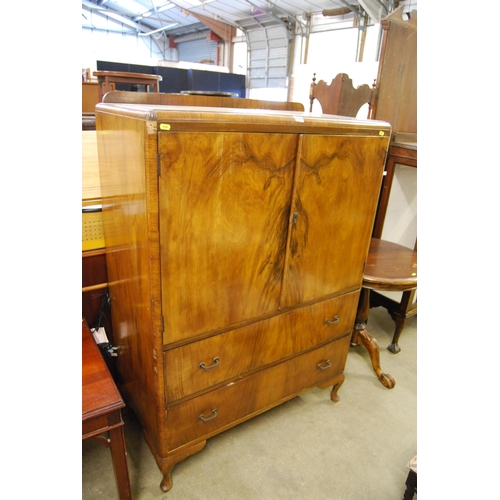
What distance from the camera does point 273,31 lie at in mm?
7594

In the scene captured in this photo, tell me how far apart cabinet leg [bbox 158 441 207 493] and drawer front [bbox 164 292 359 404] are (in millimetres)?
254

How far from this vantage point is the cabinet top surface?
34.6 inches

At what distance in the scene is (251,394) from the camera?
56.0 inches

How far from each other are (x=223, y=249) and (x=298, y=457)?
3.25ft

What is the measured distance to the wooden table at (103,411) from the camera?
1.07 m

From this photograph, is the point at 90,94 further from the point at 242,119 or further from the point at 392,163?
the point at 242,119

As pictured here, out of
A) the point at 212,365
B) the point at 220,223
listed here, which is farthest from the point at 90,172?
the point at 212,365

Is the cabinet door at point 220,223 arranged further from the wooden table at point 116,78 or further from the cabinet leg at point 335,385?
the wooden table at point 116,78

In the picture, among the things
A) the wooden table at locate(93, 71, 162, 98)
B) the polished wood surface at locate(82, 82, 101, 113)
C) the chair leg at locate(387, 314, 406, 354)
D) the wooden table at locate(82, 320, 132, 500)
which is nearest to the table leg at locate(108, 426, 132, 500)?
the wooden table at locate(82, 320, 132, 500)

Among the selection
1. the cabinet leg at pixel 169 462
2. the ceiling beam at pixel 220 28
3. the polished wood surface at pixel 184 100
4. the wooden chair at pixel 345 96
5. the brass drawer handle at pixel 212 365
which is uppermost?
the ceiling beam at pixel 220 28

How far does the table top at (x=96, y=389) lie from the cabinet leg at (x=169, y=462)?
1.09 feet

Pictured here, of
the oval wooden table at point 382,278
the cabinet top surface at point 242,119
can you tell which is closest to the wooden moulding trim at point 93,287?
the cabinet top surface at point 242,119

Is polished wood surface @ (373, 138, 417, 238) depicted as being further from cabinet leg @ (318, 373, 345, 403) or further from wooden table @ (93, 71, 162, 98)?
wooden table @ (93, 71, 162, 98)
